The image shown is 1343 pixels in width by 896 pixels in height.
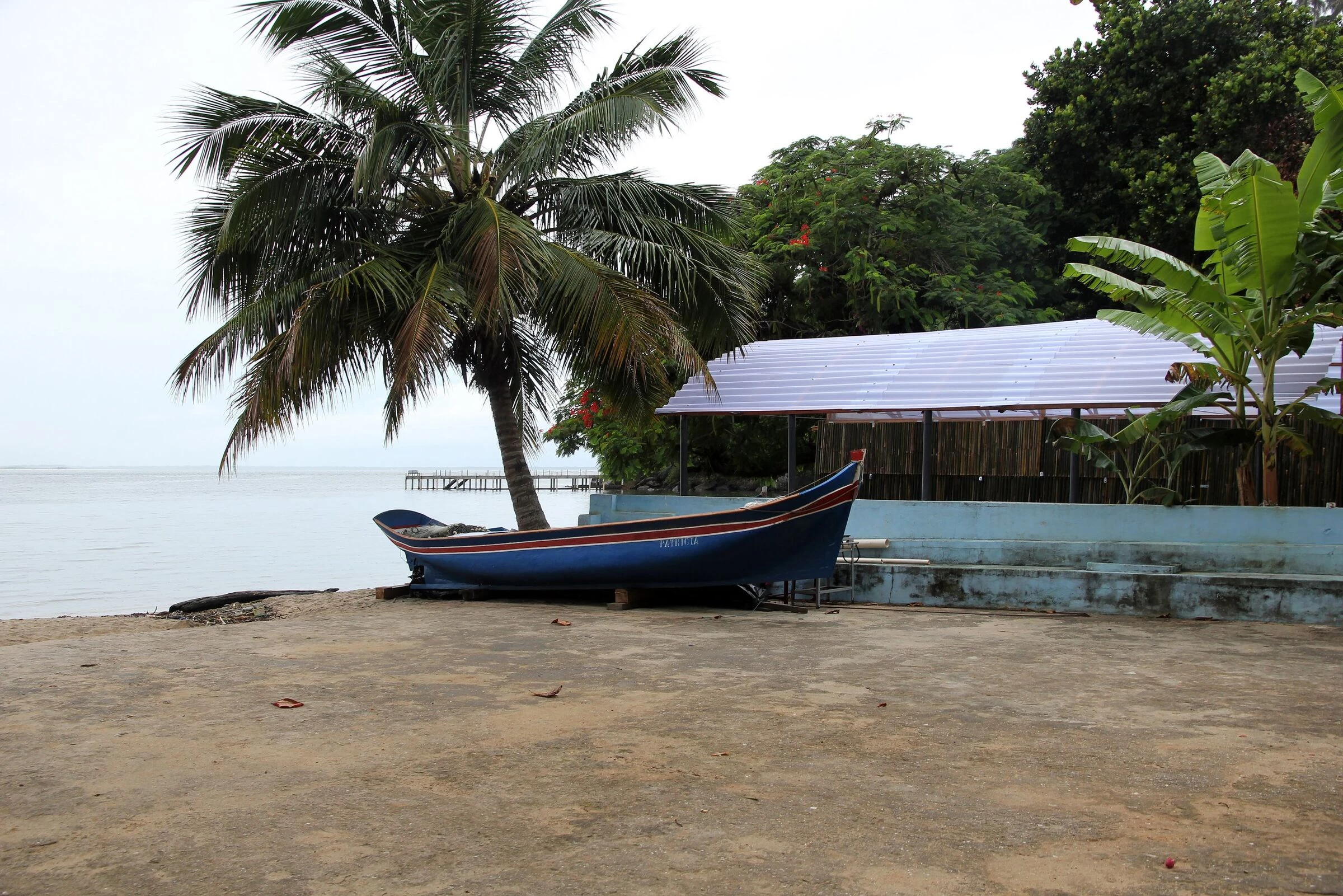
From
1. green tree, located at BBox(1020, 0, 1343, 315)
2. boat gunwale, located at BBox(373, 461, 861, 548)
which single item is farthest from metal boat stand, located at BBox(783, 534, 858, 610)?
green tree, located at BBox(1020, 0, 1343, 315)

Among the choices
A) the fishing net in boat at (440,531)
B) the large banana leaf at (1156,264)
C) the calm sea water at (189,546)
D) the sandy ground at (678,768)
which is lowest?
the calm sea water at (189,546)

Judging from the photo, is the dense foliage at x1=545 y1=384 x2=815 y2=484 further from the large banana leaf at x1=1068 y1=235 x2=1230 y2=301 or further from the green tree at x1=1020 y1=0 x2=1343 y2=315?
the large banana leaf at x1=1068 y1=235 x2=1230 y2=301

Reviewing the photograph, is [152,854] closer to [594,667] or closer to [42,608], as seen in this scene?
[594,667]

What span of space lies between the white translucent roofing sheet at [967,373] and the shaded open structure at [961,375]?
0.06 feet

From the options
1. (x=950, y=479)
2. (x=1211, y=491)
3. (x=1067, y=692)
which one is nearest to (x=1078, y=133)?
(x=950, y=479)

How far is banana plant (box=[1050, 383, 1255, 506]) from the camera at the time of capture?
10547 mm

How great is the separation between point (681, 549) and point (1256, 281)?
600cm

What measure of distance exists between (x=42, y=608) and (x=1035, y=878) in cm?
1757

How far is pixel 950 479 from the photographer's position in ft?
55.3

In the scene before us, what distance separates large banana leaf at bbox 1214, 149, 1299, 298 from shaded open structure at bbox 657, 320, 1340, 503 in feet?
4.36

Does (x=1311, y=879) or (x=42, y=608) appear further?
(x=42, y=608)

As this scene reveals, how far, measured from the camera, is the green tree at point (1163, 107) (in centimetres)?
2044

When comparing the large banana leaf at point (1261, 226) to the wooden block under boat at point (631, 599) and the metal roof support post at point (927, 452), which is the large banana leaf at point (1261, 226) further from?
the wooden block under boat at point (631, 599)

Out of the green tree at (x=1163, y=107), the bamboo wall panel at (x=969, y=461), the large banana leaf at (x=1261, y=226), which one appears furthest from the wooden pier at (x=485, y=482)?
the large banana leaf at (x=1261, y=226)
